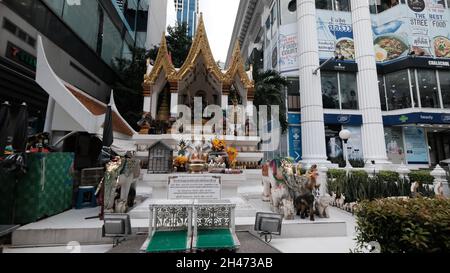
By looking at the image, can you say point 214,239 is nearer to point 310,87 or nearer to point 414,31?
point 310,87

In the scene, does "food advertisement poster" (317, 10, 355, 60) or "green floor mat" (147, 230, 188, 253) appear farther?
"food advertisement poster" (317, 10, 355, 60)

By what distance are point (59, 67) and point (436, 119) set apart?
90.3ft

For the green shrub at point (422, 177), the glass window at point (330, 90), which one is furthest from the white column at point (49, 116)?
the glass window at point (330, 90)

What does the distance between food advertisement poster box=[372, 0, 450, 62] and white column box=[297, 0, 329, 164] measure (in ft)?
22.8

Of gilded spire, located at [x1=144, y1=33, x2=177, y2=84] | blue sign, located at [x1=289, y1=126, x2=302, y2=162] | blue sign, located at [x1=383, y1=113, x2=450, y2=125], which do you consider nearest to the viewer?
gilded spire, located at [x1=144, y1=33, x2=177, y2=84]

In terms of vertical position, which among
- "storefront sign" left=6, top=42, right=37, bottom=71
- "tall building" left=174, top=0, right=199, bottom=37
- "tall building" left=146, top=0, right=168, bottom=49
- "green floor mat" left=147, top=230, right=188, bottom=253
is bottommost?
"green floor mat" left=147, top=230, right=188, bottom=253

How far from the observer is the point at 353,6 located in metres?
18.2

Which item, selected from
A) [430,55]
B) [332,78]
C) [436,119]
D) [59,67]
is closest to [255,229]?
[59,67]

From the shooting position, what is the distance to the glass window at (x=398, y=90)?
1778cm

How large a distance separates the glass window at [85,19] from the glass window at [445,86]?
2918 cm

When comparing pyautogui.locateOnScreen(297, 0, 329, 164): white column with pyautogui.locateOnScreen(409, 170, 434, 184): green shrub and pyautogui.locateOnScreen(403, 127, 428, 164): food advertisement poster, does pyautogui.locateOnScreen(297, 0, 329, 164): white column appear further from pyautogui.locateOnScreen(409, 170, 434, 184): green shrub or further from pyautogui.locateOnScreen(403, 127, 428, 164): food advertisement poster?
pyautogui.locateOnScreen(403, 127, 428, 164): food advertisement poster

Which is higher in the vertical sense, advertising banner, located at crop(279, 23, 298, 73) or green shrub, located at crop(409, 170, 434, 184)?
advertising banner, located at crop(279, 23, 298, 73)

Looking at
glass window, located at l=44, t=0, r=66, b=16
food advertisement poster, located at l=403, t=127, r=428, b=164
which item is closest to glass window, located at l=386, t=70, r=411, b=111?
food advertisement poster, located at l=403, t=127, r=428, b=164

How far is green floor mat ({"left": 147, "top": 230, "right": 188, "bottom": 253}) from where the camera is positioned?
3.21 m
